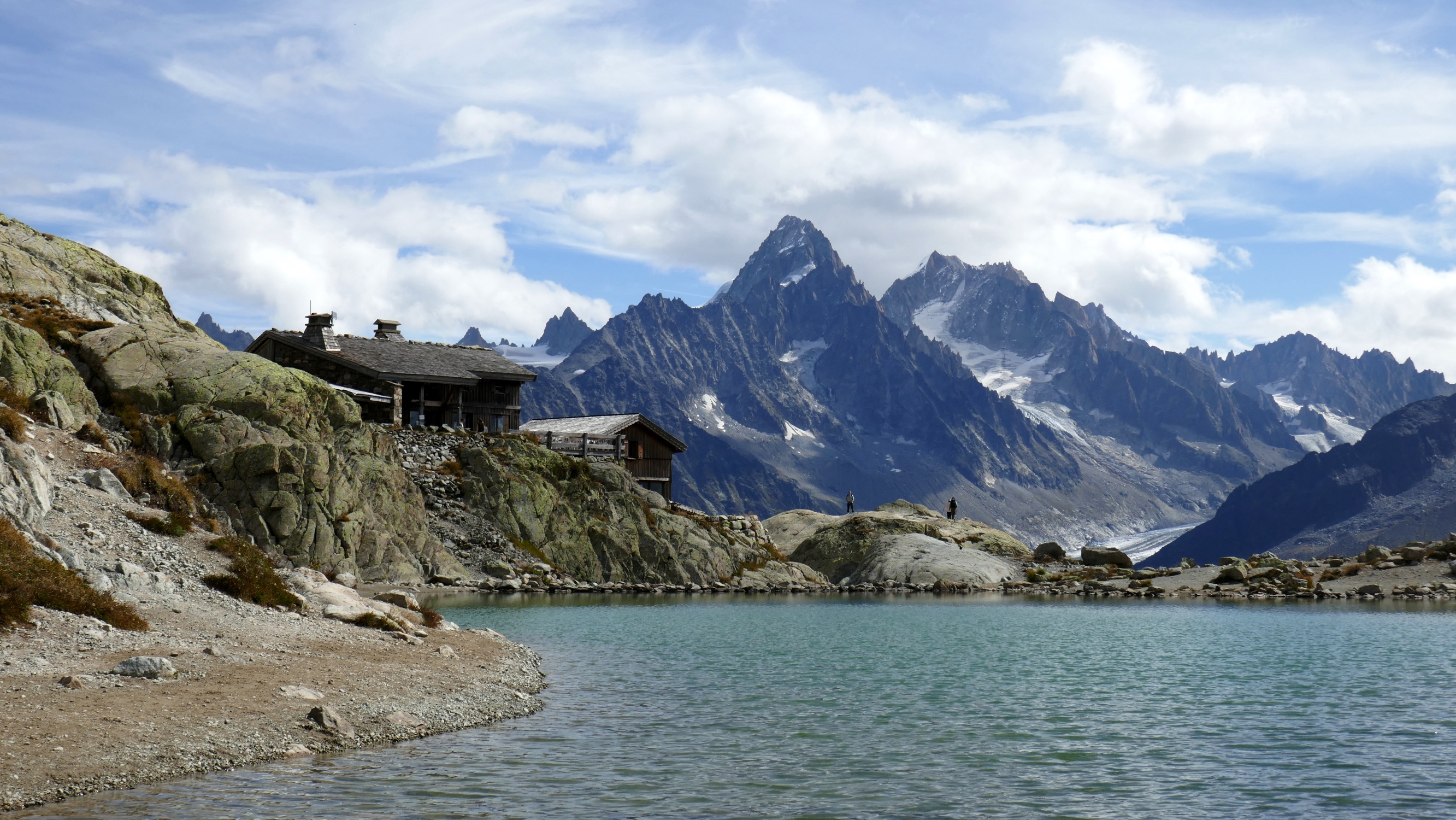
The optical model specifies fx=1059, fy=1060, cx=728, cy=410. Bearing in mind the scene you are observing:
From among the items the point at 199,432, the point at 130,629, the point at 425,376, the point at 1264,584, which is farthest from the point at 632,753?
the point at 1264,584

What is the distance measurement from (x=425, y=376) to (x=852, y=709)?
2697 inches

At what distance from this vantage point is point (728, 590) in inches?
3297

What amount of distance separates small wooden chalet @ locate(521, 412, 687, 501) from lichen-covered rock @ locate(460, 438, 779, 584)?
31.6 ft

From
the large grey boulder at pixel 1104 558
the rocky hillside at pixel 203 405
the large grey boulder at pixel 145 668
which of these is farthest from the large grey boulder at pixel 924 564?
the large grey boulder at pixel 145 668

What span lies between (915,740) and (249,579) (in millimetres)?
21833

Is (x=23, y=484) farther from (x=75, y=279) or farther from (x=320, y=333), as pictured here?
(x=320, y=333)

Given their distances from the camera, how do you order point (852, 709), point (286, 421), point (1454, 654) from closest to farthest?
point (852, 709) < point (1454, 654) < point (286, 421)

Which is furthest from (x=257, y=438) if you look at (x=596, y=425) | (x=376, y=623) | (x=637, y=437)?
(x=637, y=437)

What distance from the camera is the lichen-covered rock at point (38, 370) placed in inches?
1820

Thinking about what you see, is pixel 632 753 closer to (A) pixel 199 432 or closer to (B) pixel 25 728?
(B) pixel 25 728

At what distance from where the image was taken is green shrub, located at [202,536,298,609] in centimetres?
3272

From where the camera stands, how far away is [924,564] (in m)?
94.2

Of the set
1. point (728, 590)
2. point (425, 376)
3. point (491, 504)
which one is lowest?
point (728, 590)

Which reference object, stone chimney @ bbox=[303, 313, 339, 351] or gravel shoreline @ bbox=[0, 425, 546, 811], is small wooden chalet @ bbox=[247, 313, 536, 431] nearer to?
stone chimney @ bbox=[303, 313, 339, 351]
